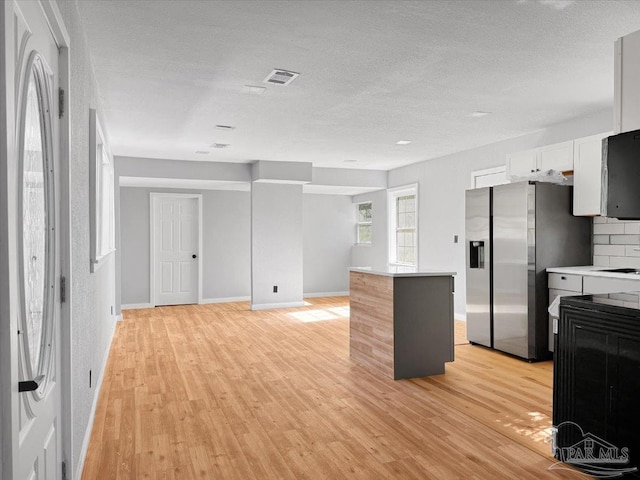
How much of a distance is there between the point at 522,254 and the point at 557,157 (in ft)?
3.66

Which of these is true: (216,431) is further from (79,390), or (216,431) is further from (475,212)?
(475,212)

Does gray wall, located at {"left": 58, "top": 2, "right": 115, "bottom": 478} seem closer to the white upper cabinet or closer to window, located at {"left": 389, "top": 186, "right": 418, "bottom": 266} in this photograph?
the white upper cabinet

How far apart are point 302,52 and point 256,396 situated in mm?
2556

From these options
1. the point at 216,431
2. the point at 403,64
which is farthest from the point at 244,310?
the point at 403,64

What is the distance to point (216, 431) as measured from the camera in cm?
309

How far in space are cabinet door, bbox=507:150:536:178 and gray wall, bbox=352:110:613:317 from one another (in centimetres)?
36

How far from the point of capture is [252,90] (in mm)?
4027

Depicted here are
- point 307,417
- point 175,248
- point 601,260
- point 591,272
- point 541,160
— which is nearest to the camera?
point 307,417

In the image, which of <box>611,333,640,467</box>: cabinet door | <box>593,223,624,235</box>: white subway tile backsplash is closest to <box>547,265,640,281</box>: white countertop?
<box>593,223,624,235</box>: white subway tile backsplash

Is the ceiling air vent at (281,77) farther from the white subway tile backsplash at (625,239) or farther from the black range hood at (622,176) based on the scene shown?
the white subway tile backsplash at (625,239)

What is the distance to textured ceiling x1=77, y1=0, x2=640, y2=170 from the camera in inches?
104

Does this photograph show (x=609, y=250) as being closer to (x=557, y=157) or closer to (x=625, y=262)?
(x=625, y=262)

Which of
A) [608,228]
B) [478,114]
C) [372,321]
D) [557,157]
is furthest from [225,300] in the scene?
[608,228]

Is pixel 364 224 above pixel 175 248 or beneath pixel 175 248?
above
